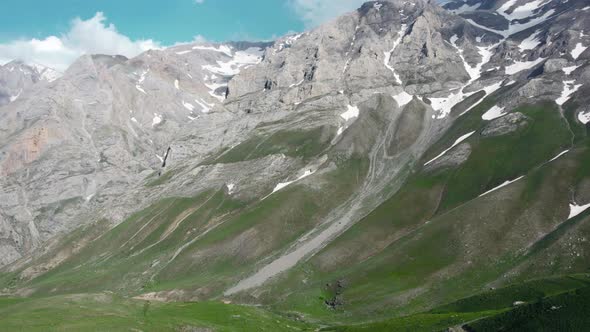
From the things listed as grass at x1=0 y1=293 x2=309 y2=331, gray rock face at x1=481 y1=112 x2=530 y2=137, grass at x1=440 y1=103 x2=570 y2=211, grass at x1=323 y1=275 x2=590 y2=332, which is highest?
gray rock face at x1=481 y1=112 x2=530 y2=137

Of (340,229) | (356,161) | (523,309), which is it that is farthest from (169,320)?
(356,161)

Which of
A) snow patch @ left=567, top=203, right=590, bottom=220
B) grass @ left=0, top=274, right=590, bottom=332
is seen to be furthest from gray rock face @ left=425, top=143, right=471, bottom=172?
grass @ left=0, top=274, right=590, bottom=332

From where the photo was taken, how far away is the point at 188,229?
558 feet

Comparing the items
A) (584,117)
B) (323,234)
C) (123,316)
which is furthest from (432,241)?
(584,117)

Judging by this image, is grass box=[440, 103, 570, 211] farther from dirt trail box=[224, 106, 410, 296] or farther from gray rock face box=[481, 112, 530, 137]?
dirt trail box=[224, 106, 410, 296]

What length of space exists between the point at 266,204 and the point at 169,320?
106060mm

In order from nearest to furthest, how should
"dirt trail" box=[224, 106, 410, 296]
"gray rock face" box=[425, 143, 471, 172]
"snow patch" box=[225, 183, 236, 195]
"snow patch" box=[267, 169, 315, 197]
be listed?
1. "dirt trail" box=[224, 106, 410, 296]
2. "gray rock face" box=[425, 143, 471, 172]
3. "snow patch" box=[267, 169, 315, 197]
4. "snow patch" box=[225, 183, 236, 195]

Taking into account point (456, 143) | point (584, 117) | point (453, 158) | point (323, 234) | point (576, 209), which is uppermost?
point (456, 143)

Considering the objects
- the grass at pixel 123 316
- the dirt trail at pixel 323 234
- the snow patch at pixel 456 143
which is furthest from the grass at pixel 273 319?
the snow patch at pixel 456 143

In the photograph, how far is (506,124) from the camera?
183 meters

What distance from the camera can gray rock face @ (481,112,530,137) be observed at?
590ft

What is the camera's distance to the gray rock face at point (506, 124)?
179750mm

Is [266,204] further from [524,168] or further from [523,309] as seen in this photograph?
[523,309]

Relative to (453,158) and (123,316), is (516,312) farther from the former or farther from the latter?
(453,158)
